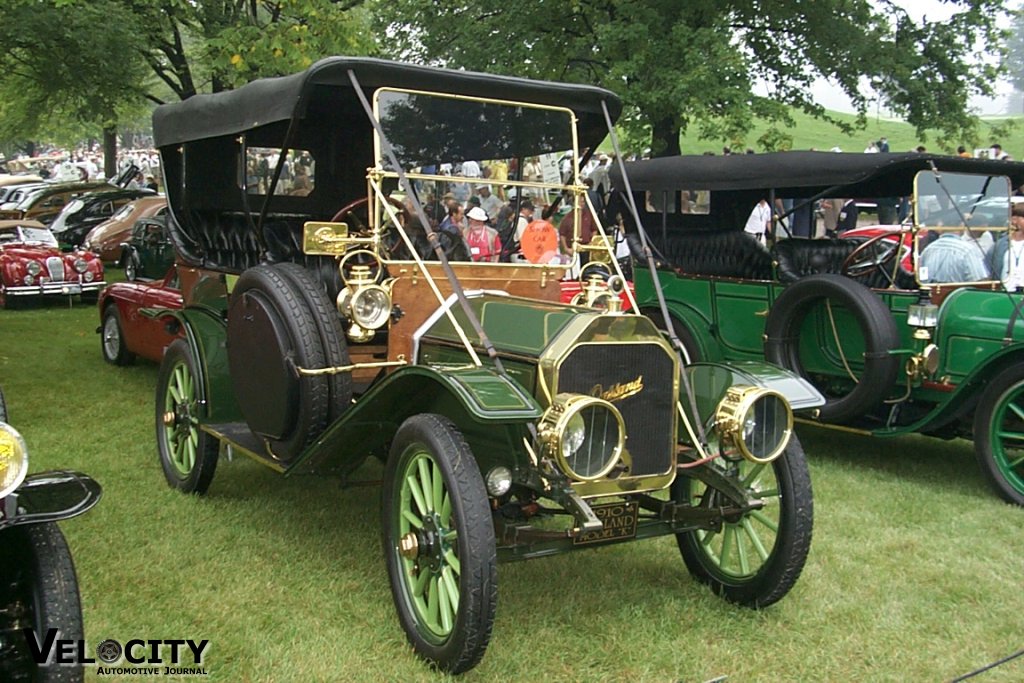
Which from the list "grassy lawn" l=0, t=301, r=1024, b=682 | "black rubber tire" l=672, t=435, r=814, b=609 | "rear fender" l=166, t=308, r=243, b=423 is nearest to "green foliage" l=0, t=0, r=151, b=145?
"rear fender" l=166, t=308, r=243, b=423

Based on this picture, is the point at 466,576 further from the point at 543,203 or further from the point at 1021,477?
the point at 1021,477

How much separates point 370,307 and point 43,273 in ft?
34.0

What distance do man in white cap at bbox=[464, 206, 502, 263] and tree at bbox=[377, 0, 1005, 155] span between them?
25.9 feet

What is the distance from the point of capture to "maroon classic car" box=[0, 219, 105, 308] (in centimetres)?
1306

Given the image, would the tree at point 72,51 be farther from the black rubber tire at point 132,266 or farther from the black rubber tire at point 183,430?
the black rubber tire at point 183,430

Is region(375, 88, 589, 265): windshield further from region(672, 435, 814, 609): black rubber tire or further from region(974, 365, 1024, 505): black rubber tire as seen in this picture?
region(974, 365, 1024, 505): black rubber tire

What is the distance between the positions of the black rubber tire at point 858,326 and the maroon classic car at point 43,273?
32.7 feet

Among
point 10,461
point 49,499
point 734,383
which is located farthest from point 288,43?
point 10,461

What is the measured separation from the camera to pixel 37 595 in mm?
2814

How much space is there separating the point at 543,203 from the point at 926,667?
9.18ft

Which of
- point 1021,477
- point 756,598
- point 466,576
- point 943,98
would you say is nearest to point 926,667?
point 756,598

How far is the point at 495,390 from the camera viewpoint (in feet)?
11.6

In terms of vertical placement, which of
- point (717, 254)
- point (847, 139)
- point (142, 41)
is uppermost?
point (847, 139)

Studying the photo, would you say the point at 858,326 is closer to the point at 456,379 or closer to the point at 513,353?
the point at 513,353
